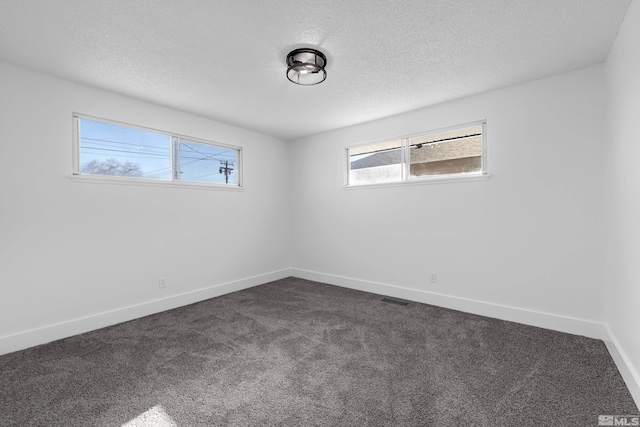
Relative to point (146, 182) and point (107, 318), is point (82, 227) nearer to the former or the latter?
point (146, 182)

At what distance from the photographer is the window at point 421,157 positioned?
348 cm

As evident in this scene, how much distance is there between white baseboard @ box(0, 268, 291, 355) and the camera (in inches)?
101

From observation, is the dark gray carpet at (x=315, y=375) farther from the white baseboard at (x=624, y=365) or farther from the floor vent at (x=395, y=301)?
the floor vent at (x=395, y=301)

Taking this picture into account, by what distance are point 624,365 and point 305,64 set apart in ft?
10.7

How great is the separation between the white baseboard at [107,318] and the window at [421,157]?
2572 millimetres

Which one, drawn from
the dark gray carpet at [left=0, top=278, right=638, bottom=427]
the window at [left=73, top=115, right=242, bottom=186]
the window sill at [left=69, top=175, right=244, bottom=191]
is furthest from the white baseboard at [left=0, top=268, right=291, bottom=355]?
the window at [left=73, top=115, right=242, bottom=186]

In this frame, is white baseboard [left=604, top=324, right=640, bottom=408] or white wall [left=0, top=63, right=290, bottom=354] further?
white wall [left=0, top=63, right=290, bottom=354]

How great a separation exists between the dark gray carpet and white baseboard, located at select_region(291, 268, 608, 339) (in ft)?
0.44

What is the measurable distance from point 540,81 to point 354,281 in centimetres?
334

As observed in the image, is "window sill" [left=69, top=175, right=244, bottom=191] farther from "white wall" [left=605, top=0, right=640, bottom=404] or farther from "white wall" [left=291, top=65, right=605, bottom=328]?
"white wall" [left=605, top=0, right=640, bottom=404]

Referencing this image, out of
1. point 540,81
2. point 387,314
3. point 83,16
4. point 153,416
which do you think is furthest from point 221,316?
point 540,81

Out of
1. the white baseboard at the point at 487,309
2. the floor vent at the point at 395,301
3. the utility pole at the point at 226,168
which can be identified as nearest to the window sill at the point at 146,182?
the utility pole at the point at 226,168

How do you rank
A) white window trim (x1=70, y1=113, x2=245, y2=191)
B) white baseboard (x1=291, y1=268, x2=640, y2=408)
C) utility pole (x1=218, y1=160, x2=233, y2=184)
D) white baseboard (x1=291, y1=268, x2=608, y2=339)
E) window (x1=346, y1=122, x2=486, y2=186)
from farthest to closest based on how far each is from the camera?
utility pole (x1=218, y1=160, x2=233, y2=184) < window (x1=346, y1=122, x2=486, y2=186) < white window trim (x1=70, y1=113, x2=245, y2=191) < white baseboard (x1=291, y1=268, x2=608, y2=339) < white baseboard (x1=291, y1=268, x2=640, y2=408)

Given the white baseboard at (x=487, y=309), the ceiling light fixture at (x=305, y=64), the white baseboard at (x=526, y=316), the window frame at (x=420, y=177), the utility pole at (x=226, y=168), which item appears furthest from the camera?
the utility pole at (x=226, y=168)
